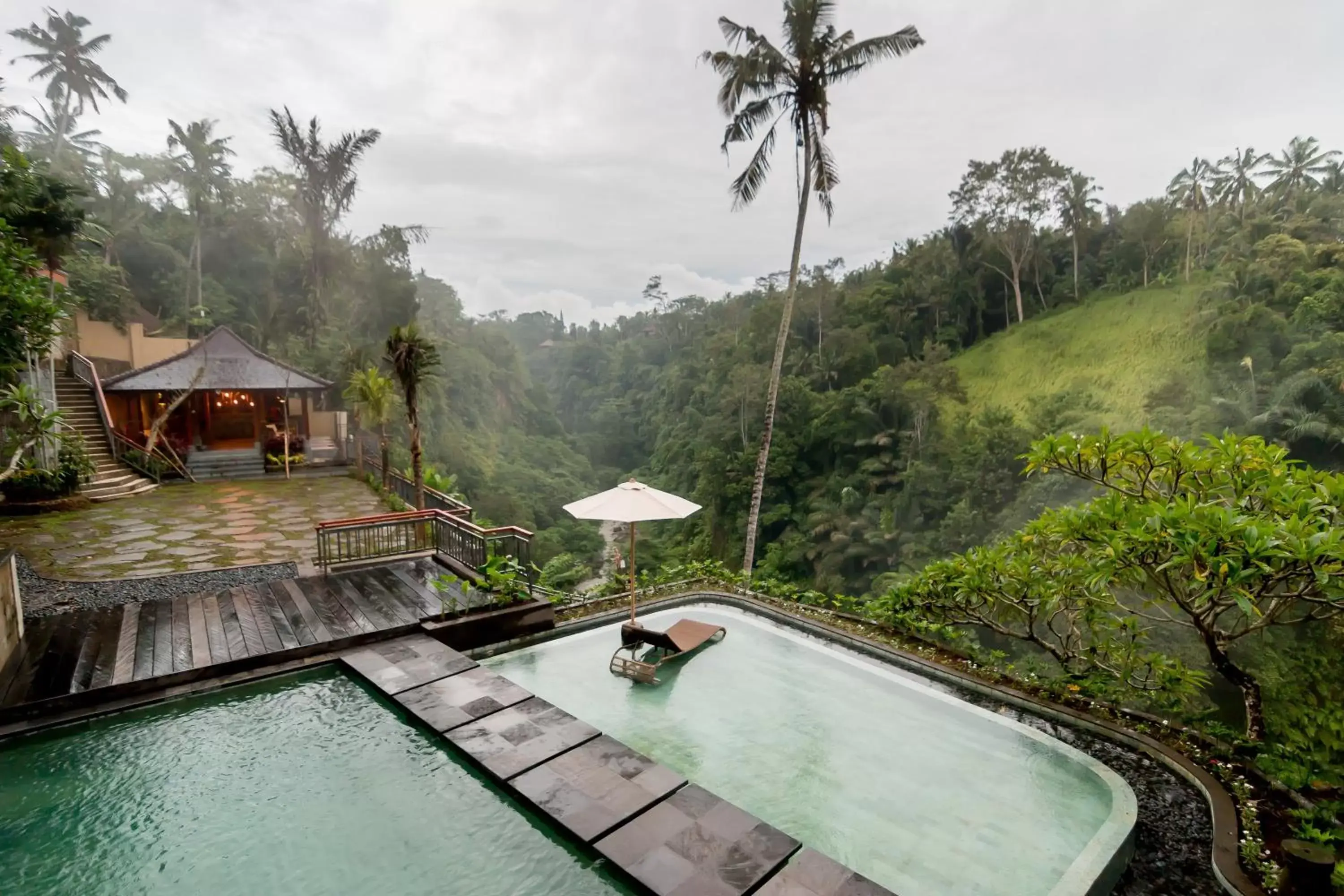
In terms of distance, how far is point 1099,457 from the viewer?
4.62 m

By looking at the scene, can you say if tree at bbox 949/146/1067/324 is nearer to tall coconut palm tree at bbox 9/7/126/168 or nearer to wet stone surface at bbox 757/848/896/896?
wet stone surface at bbox 757/848/896/896

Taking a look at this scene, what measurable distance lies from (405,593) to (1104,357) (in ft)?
93.5

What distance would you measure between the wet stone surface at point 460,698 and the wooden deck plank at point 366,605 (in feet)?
4.08

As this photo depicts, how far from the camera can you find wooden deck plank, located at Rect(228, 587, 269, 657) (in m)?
5.39

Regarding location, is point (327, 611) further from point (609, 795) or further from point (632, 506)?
point (609, 795)

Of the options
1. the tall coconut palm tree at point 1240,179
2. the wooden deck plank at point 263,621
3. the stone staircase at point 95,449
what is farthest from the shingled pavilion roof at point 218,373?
the tall coconut palm tree at point 1240,179

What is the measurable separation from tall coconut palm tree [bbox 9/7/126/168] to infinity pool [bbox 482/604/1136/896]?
40.8m

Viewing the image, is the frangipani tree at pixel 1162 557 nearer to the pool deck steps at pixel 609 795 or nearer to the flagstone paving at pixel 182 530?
the pool deck steps at pixel 609 795

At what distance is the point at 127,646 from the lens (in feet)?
17.6

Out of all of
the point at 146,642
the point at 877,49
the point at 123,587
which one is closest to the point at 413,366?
the point at 123,587

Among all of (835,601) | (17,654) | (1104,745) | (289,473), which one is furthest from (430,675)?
(289,473)

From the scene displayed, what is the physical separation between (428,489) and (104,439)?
9.68 metres

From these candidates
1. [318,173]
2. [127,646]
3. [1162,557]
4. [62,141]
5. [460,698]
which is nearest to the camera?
[1162,557]

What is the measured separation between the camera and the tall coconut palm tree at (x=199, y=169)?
2355 cm
